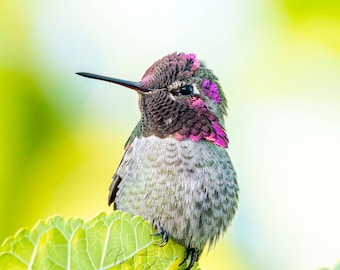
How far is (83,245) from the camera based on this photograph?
1464 millimetres

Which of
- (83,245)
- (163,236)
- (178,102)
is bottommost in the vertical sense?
(163,236)

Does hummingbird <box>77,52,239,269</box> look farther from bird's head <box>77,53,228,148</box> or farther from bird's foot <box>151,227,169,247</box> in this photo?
bird's foot <box>151,227,169,247</box>

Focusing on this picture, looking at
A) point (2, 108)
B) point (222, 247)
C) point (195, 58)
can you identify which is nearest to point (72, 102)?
point (2, 108)

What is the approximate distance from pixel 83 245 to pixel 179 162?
1.68 meters

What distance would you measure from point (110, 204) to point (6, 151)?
105 cm

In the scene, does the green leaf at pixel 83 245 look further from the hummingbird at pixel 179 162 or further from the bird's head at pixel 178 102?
the bird's head at pixel 178 102

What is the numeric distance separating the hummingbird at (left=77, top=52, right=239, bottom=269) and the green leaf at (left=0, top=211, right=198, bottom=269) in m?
1.06

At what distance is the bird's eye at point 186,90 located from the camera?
331 cm

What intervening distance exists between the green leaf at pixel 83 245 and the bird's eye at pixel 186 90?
1563 millimetres


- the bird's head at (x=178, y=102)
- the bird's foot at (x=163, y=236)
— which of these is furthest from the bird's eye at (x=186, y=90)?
the bird's foot at (x=163, y=236)

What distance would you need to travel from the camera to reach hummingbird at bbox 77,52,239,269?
2967 millimetres

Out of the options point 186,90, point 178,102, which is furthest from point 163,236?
point 186,90

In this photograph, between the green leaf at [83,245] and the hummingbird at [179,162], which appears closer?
the green leaf at [83,245]

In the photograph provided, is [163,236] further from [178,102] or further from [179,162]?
[178,102]
